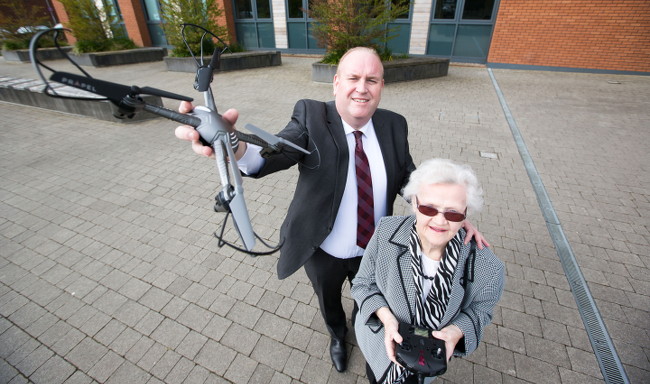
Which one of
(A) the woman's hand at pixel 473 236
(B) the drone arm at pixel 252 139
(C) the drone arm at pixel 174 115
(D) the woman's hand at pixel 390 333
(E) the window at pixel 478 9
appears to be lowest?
(D) the woman's hand at pixel 390 333

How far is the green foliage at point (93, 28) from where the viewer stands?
575 inches

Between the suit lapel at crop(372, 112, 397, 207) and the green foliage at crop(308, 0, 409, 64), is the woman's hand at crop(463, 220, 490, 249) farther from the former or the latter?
the green foliage at crop(308, 0, 409, 64)

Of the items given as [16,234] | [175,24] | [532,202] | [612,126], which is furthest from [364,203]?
[175,24]

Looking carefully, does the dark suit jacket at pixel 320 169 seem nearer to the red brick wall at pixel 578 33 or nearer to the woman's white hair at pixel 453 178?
the woman's white hair at pixel 453 178

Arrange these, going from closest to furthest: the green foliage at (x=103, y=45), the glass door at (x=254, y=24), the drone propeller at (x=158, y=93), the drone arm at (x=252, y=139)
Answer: the drone propeller at (x=158, y=93) < the drone arm at (x=252, y=139) < the green foliage at (x=103, y=45) < the glass door at (x=254, y=24)

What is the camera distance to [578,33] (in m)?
11.1

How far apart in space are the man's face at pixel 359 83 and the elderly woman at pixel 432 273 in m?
0.51

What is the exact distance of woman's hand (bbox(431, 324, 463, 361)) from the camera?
172cm

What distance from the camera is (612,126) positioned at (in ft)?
24.3

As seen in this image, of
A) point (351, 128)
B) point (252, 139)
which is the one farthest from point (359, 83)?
point (252, 139)

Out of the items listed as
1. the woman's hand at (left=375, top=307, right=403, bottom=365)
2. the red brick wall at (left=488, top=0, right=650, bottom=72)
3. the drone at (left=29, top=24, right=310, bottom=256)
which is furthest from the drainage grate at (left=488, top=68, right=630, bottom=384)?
the red brick wall at (left=488, top=0, right=650, bottom=72)

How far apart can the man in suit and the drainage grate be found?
2.36 m

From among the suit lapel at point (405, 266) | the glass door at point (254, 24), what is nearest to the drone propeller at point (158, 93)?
the suit lapel at point (405, 266)

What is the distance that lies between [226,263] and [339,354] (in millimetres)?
1780
